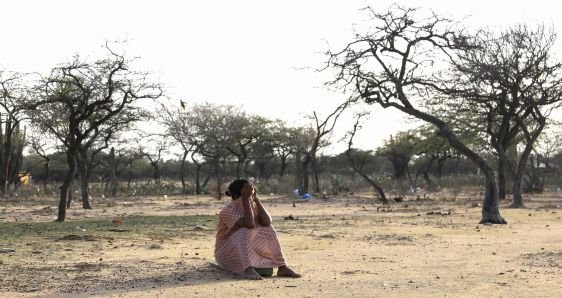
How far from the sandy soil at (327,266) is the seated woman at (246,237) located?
189 mm

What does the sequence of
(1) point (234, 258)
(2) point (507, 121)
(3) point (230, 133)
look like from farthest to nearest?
(3) point (230, 133)
(2) point (507, 121)
(1) point (234, 258)

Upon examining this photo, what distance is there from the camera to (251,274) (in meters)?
7.34

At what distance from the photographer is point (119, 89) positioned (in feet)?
53.4

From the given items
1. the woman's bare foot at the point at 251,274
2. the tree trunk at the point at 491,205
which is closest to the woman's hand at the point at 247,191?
the woman's bare foot at the point at 251,274

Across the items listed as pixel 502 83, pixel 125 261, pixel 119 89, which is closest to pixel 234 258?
pixel 125 261

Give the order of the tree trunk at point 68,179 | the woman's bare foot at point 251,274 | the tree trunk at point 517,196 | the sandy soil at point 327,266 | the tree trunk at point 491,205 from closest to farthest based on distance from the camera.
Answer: the sandy soil at point 327,266
the woman's bare foot at point 251,274
the tree trunk at point 68,179
the tree trunk at point 491,205
the tree trunk at point 517,196

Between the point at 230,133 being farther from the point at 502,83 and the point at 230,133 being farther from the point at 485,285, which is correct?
the point at 485,285

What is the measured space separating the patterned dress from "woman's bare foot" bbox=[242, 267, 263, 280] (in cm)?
4

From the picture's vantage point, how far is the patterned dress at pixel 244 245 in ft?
24.5

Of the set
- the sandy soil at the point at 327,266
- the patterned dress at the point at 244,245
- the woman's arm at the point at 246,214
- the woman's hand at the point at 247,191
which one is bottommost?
the sandy soil at the point at 327,266

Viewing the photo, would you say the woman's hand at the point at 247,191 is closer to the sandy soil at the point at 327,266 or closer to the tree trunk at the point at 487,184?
the sandy soil at the point at 327,266

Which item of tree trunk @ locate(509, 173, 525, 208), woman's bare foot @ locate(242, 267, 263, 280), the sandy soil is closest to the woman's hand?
woman's bare foot @ locate(242, 267, 263, 280)

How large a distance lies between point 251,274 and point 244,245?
321 millimetres

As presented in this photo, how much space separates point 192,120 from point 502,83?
23848mm
